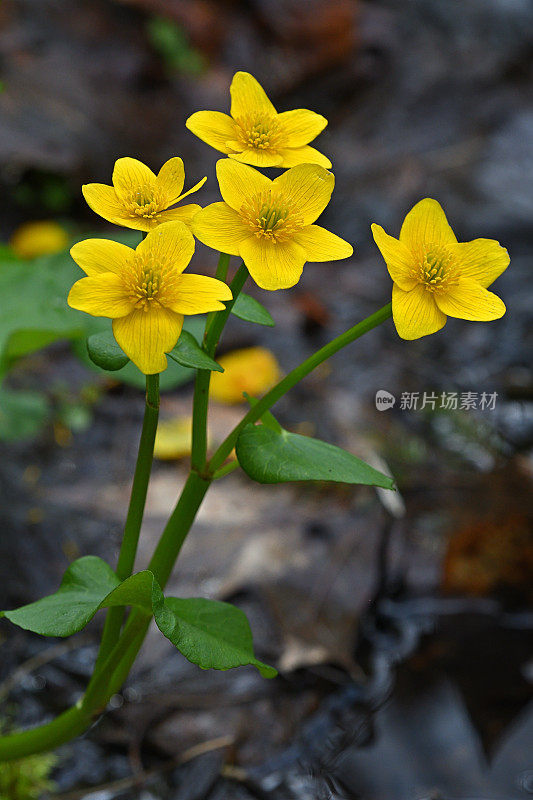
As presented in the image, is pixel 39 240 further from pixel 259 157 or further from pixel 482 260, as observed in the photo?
pixel 482 260

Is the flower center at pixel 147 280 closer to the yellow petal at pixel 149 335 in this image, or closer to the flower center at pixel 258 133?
the yellow petal at pixel 149 335

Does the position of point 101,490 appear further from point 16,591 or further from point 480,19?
point 480,19

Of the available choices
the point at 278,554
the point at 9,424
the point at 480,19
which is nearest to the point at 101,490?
the point at 9,424

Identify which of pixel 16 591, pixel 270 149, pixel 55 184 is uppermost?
pixel 55 184

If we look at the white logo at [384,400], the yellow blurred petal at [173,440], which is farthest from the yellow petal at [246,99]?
the white logo at [384,400]

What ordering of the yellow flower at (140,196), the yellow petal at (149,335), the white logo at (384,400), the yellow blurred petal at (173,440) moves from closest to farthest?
the yellow petal at (149,335) < the yellow flower at (140,196) < the yellow blurred petal at (173,440) < the white logo at (384,400)
